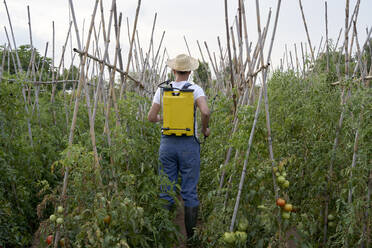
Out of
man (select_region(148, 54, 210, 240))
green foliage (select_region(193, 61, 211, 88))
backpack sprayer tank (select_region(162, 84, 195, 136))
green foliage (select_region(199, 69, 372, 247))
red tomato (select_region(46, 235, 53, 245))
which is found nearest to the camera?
green foliage (select_region(199, 69, 372, 247))

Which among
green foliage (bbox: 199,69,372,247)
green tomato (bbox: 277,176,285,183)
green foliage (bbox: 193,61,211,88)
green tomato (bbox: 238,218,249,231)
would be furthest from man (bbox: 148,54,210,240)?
green foliage (bbox: 193,61,211,88)

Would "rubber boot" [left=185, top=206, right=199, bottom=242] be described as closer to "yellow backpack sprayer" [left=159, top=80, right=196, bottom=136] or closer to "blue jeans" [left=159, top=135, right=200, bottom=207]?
"blue jeans" [left=159, top=135, right=200, bottom=207]

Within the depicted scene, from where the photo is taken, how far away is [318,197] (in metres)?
2.68

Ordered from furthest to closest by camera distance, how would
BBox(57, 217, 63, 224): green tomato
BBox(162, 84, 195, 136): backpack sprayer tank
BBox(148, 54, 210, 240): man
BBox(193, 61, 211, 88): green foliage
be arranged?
BBox(193, 61, 211, 88): green foliage, BBox(148, 54, 210, 240): man, BBox(162, 84, 195, 136): backpack sprayer tank, BBox(57, 217, 63, 224): green tomato

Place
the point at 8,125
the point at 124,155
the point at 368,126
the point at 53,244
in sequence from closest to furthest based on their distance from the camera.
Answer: the point at 368,126
the point at 53,244
the point at 124,155
the point at 8,125

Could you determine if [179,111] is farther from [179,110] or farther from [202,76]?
[202,76]

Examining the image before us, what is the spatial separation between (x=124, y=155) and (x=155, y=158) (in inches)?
25.7

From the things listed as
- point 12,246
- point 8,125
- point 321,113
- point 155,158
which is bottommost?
point 12,246

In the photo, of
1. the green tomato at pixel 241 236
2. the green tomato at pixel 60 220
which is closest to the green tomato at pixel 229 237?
the green tomato at pixel 241 236

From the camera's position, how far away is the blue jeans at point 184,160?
9.11 ft

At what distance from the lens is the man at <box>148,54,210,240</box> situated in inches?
109

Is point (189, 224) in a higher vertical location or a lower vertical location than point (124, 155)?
lower

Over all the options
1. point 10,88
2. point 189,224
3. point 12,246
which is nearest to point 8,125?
point 10,88

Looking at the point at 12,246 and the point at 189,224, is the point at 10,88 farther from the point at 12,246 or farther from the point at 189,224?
the point at 189,224
